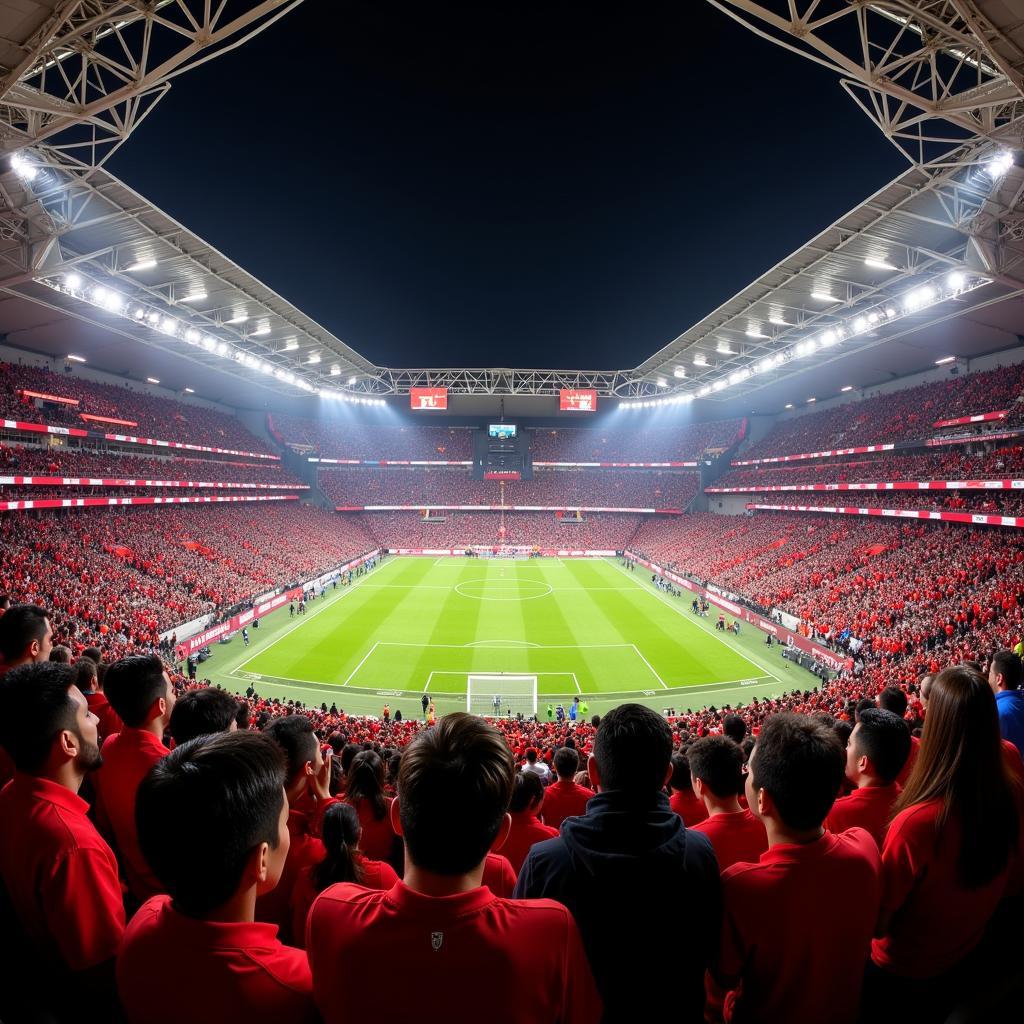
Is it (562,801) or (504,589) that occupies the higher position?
(562,801)

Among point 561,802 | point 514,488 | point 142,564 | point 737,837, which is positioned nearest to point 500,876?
point 737,837

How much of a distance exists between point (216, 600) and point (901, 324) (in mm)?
40986

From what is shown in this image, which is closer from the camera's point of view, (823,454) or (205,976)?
(205,976)

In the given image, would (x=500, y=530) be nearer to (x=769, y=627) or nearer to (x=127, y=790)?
Result: (x=769, y=627)

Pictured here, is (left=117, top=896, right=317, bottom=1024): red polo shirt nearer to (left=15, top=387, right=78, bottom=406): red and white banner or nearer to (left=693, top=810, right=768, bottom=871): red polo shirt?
(left=693, top=810, right=768, bottom=871): red polo shirt

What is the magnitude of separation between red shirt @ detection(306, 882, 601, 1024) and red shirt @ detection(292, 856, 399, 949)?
1.67 m

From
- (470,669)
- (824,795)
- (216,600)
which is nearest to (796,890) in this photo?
(824,795)

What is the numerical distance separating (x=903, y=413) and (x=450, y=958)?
46.3 meters

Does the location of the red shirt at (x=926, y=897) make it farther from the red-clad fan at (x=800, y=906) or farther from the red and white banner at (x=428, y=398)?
the red and white banner at (x=428, y=398)

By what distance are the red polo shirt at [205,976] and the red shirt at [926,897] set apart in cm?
283

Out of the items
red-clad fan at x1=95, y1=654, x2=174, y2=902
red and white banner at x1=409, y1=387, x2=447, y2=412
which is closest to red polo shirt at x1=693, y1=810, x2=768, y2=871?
red-clad fan at x1=95, y1=654, x2=174, y2=902

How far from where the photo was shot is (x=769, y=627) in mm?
30578

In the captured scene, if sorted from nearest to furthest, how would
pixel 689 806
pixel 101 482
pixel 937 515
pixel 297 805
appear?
pixel 297 805
pixel 689 806
pixel 937 515
pixel 101 482

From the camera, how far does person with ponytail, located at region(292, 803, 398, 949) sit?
3.19 m
